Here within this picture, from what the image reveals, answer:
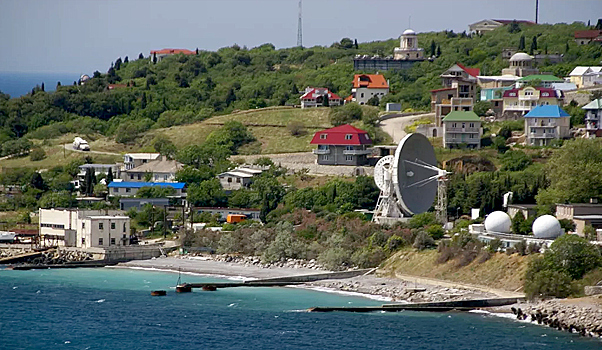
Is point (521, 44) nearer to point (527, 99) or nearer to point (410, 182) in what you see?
point (527, 99)

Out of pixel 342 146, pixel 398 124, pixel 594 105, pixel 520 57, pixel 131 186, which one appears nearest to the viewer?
pixel 131 186

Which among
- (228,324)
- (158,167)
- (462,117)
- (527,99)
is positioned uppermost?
(527,99)

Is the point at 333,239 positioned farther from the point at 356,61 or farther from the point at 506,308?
the point at 356,61

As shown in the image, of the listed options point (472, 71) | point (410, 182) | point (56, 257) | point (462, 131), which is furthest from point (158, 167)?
point (472, 71)

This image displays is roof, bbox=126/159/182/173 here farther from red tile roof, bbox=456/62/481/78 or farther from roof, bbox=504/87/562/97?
red tile roof, bbox=456/62/481/78

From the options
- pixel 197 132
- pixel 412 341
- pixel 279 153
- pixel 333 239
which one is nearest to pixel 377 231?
pixel 333 239

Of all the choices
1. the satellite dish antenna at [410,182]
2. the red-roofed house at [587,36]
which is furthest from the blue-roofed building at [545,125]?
the red-roofed house at [587,36]
